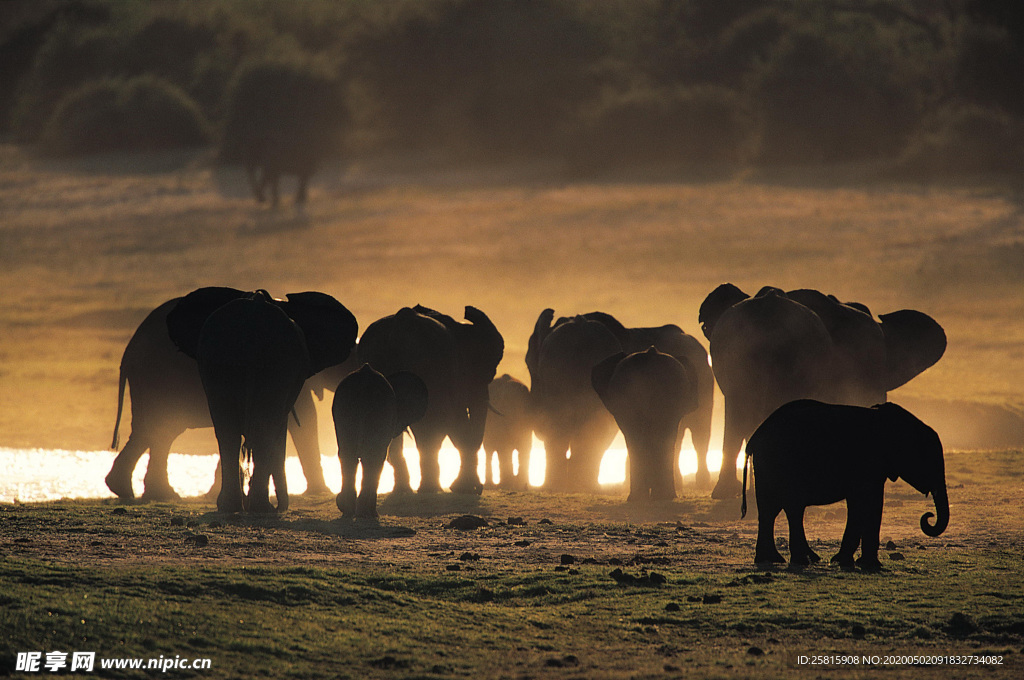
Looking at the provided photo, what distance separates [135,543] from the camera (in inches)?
591

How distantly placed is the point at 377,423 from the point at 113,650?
370 inches

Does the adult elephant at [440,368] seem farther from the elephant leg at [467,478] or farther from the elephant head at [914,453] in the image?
the elephant head at [914,453]

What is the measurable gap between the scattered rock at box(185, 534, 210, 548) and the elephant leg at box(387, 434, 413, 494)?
26.2 feet

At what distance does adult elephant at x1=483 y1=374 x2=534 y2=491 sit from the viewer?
29.1 meters

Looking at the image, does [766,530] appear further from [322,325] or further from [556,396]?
[556,396]

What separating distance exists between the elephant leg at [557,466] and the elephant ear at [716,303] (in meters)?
3.88

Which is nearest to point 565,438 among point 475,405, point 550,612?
point 475,405

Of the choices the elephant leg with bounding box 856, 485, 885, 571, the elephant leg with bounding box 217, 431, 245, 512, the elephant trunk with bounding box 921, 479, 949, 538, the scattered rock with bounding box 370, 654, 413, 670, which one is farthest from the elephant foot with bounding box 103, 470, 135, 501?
the elephant trunk with bounding box 921, 479, 949, 538

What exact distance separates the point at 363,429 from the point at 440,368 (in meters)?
4.60

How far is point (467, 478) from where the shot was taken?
2445 centimetres

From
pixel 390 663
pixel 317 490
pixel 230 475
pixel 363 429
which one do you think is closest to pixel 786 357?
pixel 363 429

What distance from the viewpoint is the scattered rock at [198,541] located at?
14.9 metres

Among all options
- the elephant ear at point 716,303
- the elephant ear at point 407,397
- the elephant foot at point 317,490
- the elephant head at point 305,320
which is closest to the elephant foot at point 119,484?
the elephant foot at point 317,490

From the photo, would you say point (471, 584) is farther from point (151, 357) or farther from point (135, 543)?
point (151, 357)
